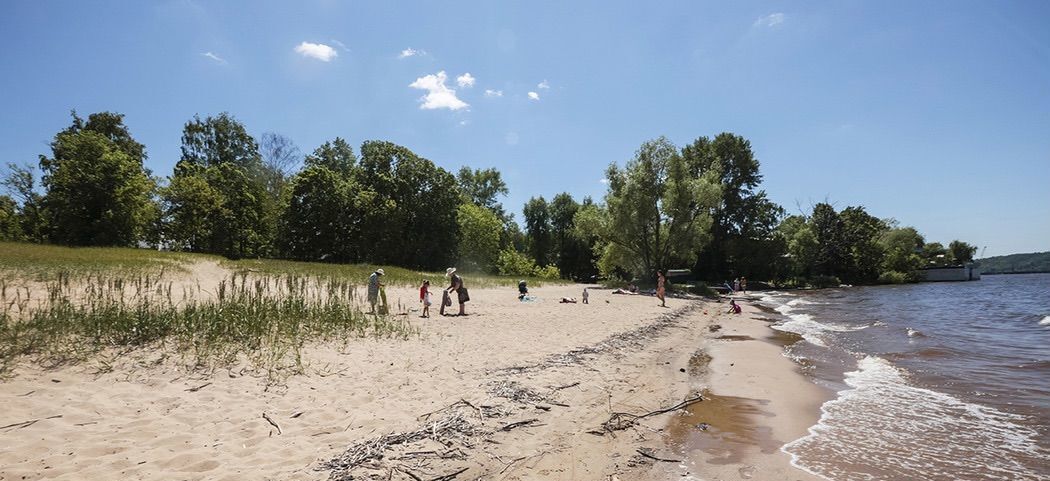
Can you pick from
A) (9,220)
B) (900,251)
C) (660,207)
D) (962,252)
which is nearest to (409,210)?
(660,207)

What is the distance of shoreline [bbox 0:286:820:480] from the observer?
4.62m

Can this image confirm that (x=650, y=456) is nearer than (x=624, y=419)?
Yes

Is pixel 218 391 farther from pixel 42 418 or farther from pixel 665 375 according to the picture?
pixel 665 375

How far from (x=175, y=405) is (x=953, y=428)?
1140cm

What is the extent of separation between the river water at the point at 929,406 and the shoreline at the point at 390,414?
0.61 m

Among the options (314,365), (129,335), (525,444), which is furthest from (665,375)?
(129,335)

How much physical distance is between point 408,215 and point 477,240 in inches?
439

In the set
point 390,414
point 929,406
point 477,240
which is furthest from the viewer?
point 477,240

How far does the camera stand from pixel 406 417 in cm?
587

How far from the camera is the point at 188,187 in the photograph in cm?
4362

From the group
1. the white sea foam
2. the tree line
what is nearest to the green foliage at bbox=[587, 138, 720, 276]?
the tree line

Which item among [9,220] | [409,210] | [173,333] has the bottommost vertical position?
[173,333]

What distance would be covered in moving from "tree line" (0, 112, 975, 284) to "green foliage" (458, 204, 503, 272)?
184 mm

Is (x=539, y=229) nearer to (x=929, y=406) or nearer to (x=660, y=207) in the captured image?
(x=660, y=207)
